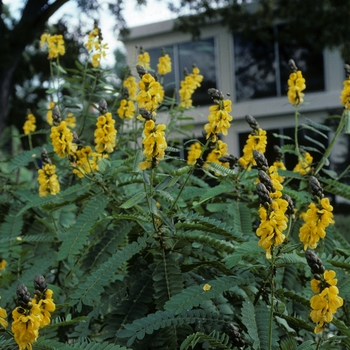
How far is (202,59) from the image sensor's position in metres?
16.7

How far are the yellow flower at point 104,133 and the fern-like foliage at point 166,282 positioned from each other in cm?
54

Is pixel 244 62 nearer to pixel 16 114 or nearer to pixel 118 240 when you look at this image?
pixel 16 114

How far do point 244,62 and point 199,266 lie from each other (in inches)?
581

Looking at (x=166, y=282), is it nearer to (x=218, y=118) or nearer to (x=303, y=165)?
(x=218, y=118)

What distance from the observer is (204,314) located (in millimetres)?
1874

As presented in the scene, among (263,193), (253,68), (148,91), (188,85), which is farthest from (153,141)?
(253,68)

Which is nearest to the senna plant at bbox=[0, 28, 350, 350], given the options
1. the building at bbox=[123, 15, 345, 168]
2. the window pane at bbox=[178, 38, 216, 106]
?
the building at bbox=[123, 15, 345, 168]

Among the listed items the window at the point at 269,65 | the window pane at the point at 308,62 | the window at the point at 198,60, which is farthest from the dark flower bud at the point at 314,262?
the window at the point at 198,60

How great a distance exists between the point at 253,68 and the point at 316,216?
15030 mm

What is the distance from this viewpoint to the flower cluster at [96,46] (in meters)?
3.42

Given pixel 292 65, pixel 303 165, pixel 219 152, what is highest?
pixel 292 65

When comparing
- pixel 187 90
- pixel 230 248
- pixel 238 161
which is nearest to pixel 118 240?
pixel 230 248

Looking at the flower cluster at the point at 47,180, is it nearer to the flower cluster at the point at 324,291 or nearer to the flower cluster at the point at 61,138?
the flower cluster at the point at 61,138

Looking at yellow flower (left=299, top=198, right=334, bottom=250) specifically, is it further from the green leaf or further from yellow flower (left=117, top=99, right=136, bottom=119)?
yellow flower (left=117, top=99, right=136, bottom=119)
